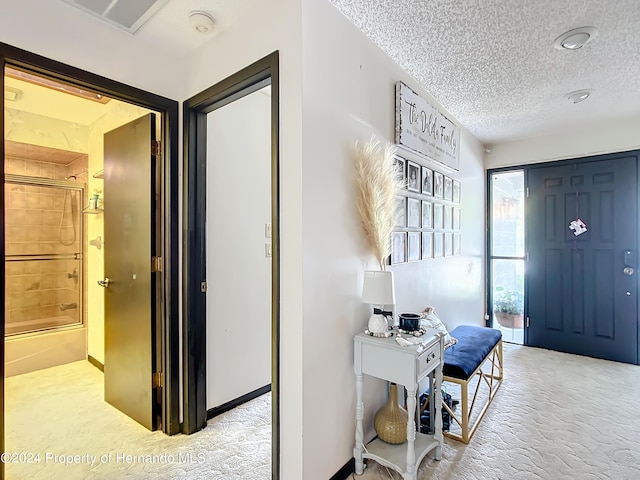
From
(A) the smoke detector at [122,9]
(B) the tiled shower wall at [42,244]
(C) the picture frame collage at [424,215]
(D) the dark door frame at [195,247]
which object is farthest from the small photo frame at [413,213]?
(B) the tiled shower wall at [42,244]

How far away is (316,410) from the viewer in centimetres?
157

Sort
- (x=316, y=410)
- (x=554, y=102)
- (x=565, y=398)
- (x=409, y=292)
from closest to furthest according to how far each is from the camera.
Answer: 1. (x=316, y=410)
2. (x=409, y=292)
3. (x=565, y=398)
4. (x=554, y=102)

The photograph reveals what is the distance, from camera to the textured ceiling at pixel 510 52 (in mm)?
1728

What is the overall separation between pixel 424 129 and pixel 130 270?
2.46 meters

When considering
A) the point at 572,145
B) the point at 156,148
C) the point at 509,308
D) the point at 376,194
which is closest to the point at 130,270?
the point at 156,148

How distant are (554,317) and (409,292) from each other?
260 centimetres

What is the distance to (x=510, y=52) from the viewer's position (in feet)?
6.98

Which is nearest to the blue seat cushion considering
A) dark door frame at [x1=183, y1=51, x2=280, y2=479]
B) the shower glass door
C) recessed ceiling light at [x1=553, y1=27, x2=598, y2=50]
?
dark door frame at [x1=183, y1=51, x2=280, y2=479]

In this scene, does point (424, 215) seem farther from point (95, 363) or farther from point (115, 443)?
point (95, 363)

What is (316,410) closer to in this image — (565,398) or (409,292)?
(409,292)

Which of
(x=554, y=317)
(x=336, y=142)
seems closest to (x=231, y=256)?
(x=336, y=142)

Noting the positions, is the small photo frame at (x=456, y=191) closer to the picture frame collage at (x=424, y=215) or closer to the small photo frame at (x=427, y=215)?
the picture frame collage at (x=424, y=215)

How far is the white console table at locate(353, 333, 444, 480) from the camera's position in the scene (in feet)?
5.22

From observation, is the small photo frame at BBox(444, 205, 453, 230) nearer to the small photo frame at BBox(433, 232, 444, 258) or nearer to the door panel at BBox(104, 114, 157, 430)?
the small photo frame at BBox(433, 232, 444, 258)
